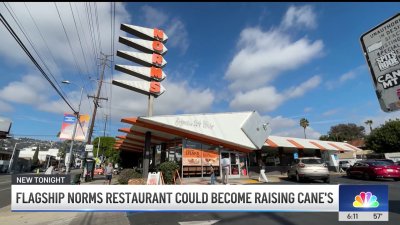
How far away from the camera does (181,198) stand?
5.52 metres

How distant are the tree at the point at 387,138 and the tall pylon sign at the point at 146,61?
4750 cm

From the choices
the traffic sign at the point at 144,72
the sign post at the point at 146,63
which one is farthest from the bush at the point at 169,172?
the traffic sign at the point at 144,72

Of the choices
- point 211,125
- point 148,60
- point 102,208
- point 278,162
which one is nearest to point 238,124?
point 211,125

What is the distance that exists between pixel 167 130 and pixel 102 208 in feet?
55.3

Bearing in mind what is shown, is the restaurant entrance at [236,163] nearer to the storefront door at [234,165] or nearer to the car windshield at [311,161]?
the storefront door at [234,165]

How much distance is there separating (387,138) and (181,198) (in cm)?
6022

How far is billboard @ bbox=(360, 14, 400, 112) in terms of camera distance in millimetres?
3100

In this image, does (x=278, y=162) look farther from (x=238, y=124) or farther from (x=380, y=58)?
(x=380, y=58)

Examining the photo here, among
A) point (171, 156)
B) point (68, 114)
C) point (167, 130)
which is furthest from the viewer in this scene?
point (68, 114)

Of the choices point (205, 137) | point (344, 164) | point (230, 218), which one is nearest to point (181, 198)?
point (230, 218)

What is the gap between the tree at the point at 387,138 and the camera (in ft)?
179

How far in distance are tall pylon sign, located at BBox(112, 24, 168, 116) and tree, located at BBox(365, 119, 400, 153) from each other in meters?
47.5

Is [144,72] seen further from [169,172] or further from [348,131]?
[348,131]

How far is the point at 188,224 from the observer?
8617mm
